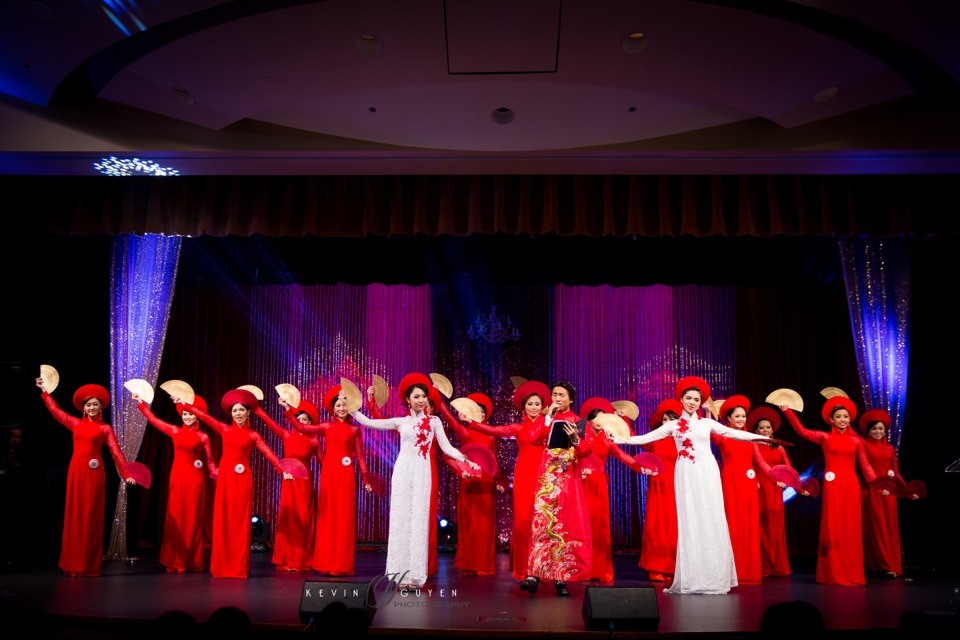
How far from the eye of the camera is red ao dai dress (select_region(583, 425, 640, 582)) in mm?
6246

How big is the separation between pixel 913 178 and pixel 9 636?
6.57 m

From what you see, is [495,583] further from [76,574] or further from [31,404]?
[31,404]

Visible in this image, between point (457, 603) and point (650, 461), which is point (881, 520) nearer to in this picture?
point (650, 461)

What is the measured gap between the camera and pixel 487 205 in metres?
6.48

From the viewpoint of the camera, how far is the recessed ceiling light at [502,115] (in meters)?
5.85

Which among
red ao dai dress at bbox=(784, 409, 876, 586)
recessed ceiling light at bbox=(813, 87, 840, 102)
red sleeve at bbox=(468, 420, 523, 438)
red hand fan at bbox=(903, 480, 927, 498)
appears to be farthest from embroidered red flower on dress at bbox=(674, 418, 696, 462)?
recessed ceiling light at bbox=(813, 87, 840, 102)

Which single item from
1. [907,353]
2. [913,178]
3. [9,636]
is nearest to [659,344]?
[907,353]

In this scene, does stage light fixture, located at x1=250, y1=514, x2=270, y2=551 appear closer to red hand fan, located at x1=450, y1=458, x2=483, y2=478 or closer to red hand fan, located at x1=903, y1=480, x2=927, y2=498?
red hand fan, located at x1=450, y1=458, x2=483, y2=478

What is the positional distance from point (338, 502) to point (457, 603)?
171cm

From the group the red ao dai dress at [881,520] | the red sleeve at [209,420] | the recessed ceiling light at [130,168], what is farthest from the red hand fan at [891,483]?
the recessed ceiling light at [130,168]

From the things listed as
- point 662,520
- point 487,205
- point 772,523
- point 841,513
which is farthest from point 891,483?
point 487,205

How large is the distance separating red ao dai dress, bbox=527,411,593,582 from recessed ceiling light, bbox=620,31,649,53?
8.03 feet

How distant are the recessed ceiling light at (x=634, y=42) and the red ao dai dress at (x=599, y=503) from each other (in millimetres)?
2852

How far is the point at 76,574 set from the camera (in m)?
6.20
